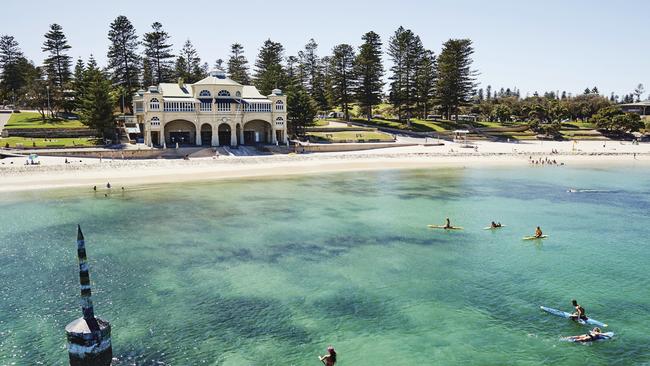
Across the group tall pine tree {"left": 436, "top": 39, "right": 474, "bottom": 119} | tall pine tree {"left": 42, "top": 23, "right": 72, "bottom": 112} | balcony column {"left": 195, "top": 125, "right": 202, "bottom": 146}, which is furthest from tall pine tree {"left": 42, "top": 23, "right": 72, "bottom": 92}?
tall pine tree {"left": 436, "top": 39, "right": 474, "bottom": 119}

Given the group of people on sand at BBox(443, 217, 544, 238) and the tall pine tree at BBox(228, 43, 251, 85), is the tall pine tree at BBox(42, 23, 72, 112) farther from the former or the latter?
the group of people on sand at BBox(443, 217, 544, 238)

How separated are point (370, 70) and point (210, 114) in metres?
34.1

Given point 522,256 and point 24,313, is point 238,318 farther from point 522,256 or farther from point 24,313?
point 522,256

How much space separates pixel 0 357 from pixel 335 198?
27.5m

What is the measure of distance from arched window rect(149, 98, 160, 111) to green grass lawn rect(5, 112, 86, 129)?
1316 cm

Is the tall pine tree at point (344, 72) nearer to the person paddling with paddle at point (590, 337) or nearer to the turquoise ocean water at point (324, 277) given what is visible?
the turquoise ocean water at point (324, 277)

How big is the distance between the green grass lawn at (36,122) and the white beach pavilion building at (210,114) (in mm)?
9727

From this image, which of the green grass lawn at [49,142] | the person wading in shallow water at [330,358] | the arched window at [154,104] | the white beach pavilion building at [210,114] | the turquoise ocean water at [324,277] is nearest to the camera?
the person wading in shallow water at [330,358]

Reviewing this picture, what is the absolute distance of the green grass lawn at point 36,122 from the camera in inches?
2571

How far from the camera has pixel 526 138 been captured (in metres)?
82.5

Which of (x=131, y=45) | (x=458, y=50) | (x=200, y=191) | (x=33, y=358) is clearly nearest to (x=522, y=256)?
(x=33, y=358)

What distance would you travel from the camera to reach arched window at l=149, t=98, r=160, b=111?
5991cm

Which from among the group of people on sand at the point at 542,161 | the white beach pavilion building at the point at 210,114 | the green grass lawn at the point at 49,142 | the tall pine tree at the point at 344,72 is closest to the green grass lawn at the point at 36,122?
the green grass lawn at the point at 49,142

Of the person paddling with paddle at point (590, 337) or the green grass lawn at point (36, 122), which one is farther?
the green grass lawn at point (36, 122)
